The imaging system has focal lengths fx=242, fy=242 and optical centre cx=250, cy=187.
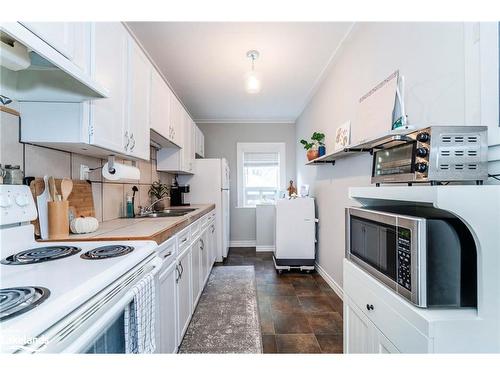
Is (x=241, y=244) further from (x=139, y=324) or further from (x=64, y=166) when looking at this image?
(x=139, y=324)

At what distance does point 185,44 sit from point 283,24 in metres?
0.96

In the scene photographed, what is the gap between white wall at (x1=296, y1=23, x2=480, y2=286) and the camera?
116 cm

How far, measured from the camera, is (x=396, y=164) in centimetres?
115

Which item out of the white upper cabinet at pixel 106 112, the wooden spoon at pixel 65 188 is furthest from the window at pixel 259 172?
the wooden spoon at pixel 65 188

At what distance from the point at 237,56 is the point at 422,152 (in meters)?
2.20

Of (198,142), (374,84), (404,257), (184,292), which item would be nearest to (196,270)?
(184,292)

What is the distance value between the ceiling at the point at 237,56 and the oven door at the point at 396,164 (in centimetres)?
149

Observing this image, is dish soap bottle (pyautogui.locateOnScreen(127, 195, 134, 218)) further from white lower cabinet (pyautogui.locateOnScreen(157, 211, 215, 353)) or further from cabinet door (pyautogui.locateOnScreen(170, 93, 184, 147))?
cabinet door (pyautogui.locateOnScreen(170, 93, 184, 147))

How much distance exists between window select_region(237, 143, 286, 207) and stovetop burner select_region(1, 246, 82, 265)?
387 centimetres

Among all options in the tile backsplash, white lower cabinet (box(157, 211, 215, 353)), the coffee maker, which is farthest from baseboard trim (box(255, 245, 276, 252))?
the tile backsplash
